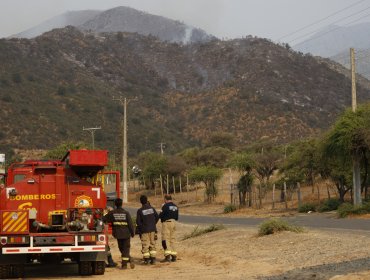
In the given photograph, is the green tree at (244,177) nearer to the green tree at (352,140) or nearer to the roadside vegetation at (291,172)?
the roadside vegetation at (291,172)

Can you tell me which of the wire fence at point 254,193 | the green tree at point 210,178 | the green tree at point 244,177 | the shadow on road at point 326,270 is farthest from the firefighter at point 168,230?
the green tree at point 210,178

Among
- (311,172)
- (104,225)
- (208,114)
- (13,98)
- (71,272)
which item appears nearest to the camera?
(104,225)

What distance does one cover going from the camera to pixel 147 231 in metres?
19.1

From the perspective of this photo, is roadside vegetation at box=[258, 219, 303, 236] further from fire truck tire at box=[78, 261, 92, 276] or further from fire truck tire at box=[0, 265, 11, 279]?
fire truck tire at box=[0, 265, 11, 279]

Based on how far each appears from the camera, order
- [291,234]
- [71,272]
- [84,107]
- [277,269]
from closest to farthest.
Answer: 1. [277,269]
2. [71,272]
3. [291,234]
4. [84,107]

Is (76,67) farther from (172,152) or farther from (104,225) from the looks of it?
(104,225)

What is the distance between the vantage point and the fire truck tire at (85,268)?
1692 centimetres

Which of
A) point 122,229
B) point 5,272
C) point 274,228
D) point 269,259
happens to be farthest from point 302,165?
point 5,272

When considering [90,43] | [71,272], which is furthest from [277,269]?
[90,43]

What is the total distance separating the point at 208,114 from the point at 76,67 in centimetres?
2696

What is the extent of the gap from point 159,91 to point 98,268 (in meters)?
118

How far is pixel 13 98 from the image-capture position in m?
97.4

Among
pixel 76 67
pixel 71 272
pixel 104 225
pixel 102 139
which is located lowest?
pixel 71 272

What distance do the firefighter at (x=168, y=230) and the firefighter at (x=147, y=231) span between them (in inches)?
16.0
